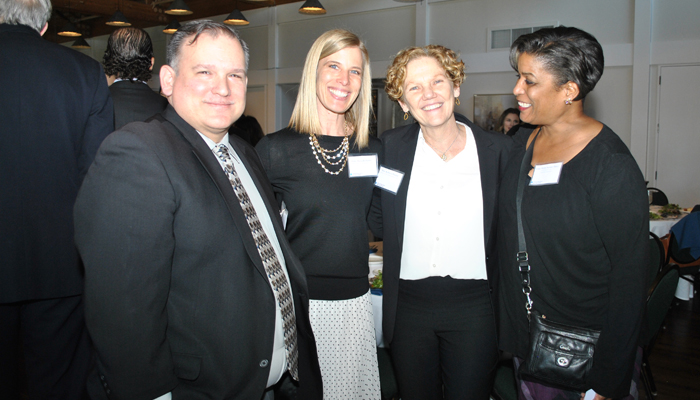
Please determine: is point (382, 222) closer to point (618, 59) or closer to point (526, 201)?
point (526, 201)

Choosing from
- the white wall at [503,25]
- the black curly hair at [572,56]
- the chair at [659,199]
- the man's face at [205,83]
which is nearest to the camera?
the man's face at [205,83]

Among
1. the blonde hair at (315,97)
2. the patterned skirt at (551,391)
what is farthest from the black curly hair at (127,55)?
the patterned skirt at (551,391)

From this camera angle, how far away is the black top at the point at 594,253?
1.49m

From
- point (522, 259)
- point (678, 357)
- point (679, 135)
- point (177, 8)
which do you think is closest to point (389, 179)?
point (522, 259)

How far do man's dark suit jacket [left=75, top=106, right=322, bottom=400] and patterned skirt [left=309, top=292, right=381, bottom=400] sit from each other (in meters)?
0.70

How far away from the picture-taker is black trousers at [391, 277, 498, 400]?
1.90 m

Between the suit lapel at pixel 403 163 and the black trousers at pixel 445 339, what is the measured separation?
25 cm

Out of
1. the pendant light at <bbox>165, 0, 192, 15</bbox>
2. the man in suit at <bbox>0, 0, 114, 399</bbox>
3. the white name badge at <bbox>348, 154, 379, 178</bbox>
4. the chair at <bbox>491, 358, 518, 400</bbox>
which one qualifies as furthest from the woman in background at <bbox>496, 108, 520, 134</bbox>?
the pendant light at <bbox>165, 0, 192, 15</bbox>

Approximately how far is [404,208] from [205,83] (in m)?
0.97

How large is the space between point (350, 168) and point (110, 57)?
Result: 160 cm

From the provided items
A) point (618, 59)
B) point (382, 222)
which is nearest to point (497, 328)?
point (382, 222)

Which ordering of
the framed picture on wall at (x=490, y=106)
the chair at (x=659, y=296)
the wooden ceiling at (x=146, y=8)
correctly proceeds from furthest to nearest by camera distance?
the wooden ceiling at (x=146, y=8) → the framed picture on wall at (x=490, y=106) → the chair at (x=659, y=296)

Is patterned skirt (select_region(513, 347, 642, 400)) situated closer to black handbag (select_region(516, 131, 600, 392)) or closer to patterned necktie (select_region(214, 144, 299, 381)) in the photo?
black handbag (select_region(516, 131, 600, 392))

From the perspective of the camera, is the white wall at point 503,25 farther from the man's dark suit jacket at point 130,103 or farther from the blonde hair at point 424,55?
the blonde hair at point 424,55
